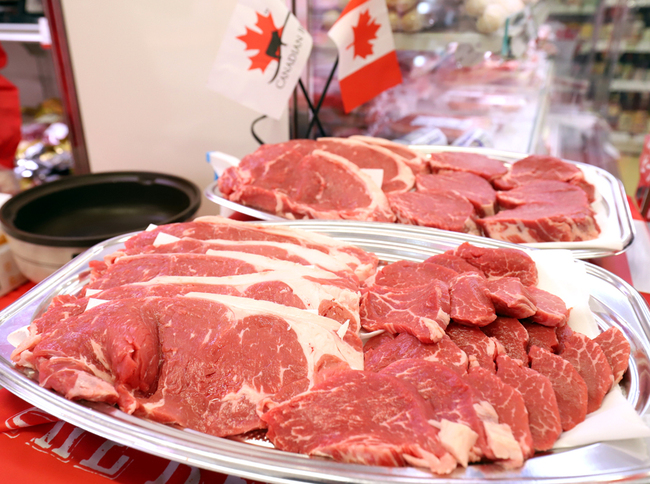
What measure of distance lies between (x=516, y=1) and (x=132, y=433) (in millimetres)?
3013

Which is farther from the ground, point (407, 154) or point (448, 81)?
point (448, 81)

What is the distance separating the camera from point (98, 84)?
3.25m

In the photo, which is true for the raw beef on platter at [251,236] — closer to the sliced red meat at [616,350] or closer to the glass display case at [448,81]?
the sliced red meat at [616,350]

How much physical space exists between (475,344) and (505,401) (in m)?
0.23

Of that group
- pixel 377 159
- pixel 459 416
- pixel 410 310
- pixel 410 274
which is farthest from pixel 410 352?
pixel 377 159

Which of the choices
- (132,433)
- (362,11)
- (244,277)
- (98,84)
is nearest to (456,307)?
(244,277)

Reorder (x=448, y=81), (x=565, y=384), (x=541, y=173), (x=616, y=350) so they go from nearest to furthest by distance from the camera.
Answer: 1. (x=565, y=384)
2. (x=616, y=350)
3. (x=541, y=173)
4. (x=448, y=81)

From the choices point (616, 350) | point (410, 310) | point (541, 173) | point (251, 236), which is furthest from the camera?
point (541, 173)

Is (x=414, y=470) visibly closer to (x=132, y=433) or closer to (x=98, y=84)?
(x=132, y=433)

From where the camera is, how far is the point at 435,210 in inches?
84.4

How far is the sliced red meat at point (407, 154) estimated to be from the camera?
2557 mm

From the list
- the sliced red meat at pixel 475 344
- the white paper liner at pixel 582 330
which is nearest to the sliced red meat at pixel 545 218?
the white paper liner at pixel 582 330

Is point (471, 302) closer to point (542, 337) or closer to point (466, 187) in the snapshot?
point (542, 337)

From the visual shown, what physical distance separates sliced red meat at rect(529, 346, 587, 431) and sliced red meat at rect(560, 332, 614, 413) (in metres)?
0.04
